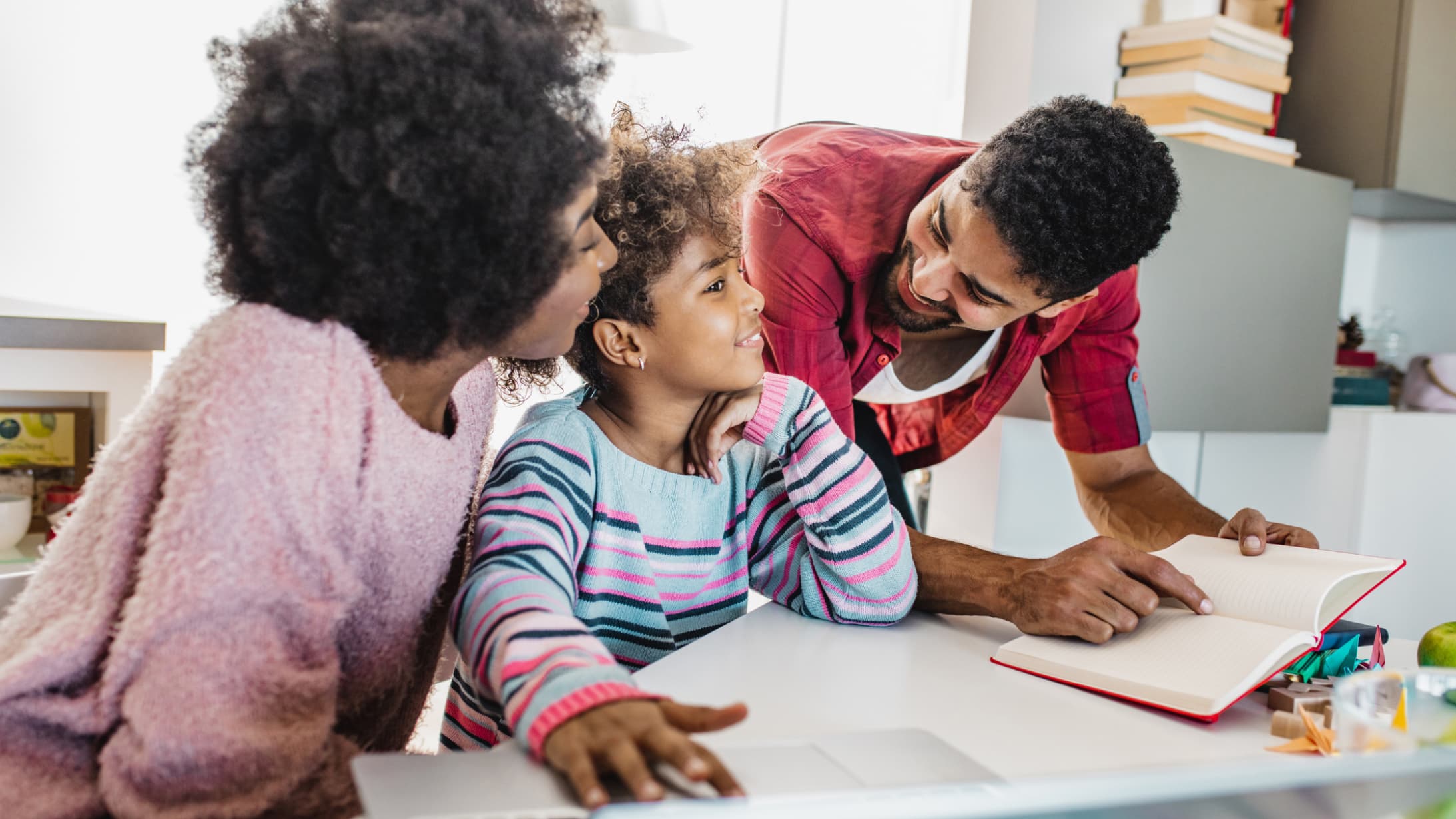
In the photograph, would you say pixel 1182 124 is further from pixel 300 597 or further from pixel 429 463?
pixel 300 597

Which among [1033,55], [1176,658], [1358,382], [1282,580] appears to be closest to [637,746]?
[1176,658]

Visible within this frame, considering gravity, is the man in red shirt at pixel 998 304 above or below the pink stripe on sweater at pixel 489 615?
above

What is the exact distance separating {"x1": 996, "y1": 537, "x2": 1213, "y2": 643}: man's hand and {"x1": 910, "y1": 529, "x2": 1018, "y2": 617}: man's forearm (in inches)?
0.6

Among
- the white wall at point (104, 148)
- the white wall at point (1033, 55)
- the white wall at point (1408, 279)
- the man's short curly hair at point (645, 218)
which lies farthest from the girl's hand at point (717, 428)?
the white wall at point (1408, 279)

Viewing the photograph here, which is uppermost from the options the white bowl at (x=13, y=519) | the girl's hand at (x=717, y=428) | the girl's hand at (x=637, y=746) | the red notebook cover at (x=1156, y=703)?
the girl's hand at (x=717, y=428)

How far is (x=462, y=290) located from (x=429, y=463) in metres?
0.13

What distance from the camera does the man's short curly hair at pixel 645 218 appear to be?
40.5 inches

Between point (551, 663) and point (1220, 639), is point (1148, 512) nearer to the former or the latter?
point (1220, 639)

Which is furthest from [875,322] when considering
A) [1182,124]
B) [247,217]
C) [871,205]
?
[1182,124]

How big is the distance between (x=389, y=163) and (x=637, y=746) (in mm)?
379

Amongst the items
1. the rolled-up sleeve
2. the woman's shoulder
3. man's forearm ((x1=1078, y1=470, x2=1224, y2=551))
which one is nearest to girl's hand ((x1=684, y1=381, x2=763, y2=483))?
the woman's shoulder

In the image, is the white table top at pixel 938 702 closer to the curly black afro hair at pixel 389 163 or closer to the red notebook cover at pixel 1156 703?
the red notebook cover at pixel 1156 703

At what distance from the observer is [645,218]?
1034mm

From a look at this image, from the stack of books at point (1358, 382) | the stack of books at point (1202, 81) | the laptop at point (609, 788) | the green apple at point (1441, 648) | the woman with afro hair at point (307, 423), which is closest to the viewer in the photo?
the laptop at point (609, 788)
